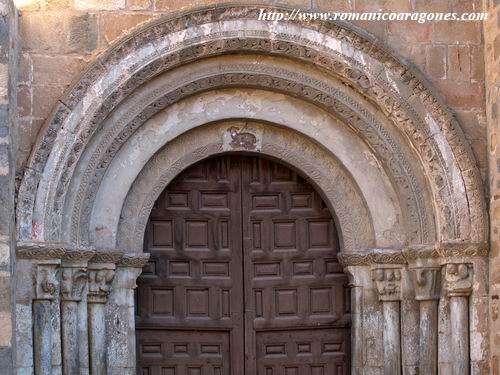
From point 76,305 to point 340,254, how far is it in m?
2.06

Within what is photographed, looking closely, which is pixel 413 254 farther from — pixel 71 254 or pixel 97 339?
pixel 71 254

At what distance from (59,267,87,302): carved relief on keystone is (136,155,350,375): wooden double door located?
0.69 m

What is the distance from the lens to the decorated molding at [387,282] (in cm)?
929

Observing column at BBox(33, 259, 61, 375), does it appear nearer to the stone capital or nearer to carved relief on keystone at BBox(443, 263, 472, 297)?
the stone capital

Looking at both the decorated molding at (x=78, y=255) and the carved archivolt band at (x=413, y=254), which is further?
the carved archivolt band at (x=413, y=254)

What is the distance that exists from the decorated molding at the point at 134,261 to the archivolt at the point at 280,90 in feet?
1.19

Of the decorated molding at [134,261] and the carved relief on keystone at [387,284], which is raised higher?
the decorated molding at [134,261]

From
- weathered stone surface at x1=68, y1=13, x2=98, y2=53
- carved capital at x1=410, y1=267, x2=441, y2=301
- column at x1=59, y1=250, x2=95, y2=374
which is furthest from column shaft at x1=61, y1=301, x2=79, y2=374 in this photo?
carved capital at x1=410, y1=267, x2=441, y2=301

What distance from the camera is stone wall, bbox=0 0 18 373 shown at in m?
8.16

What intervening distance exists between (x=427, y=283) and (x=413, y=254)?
24 centimetres

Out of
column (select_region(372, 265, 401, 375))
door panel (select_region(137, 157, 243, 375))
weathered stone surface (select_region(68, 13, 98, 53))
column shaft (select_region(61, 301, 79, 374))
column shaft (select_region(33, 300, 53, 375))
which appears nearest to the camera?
column shaft (select_region(33, 300, 53, 375))

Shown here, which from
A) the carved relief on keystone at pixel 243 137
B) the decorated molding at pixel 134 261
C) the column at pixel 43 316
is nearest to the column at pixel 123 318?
the decorated molding at pixel 134 261

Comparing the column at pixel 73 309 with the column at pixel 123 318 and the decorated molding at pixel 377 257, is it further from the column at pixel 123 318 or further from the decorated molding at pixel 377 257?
the decorated molding at pixel 377 257

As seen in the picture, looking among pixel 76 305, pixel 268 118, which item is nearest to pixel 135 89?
pixel 268 118
